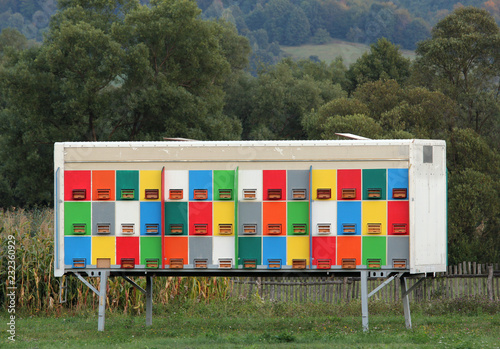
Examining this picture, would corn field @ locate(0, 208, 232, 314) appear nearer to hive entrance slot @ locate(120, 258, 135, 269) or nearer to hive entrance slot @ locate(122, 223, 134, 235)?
hive entrance slot @ locate(120, 258, 135, 269)

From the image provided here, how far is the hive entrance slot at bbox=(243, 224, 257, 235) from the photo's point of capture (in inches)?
488

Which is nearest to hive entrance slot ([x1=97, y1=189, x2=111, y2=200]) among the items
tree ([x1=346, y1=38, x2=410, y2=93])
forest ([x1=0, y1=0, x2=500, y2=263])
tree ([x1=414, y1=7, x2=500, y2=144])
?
forest ([x1=0, y1=0, x2=500, y2=263])

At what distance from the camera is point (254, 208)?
12430 mm

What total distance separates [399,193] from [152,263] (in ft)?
14.3

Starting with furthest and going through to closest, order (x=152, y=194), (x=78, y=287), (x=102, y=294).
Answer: (x=78, y=287) → (x=102, y=294) → (x=152, y=194)

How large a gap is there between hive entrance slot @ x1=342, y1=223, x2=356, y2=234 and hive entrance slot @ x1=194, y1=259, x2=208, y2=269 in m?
2.40

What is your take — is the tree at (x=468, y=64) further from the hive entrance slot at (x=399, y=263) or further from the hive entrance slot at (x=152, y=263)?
the hive entrance slot at (x=152, y=263)

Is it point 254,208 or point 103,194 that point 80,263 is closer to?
point 103,194

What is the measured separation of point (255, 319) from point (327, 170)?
4225mm

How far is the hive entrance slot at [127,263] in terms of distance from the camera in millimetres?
12547

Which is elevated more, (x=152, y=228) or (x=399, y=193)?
(x=399, y=193)

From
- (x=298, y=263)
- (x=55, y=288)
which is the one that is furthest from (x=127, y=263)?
(x=55, y=288)

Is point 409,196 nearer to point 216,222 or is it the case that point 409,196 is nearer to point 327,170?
point 327,170

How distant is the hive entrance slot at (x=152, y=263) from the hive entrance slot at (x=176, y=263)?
0.79 ft
